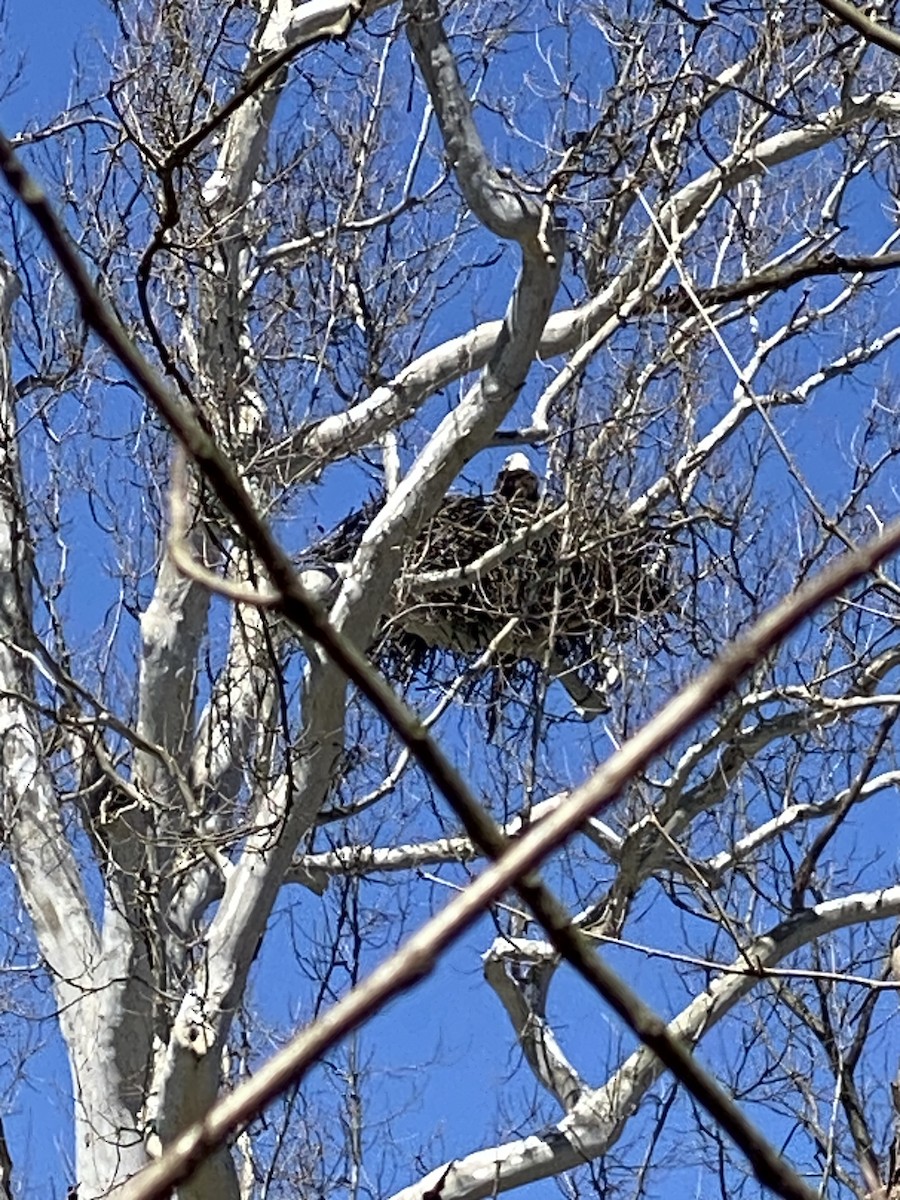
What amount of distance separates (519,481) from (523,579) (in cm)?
36

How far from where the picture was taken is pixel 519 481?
6816mm

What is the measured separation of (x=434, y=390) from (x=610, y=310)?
28.3 inches

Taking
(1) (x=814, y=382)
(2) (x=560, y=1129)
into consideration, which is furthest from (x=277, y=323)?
(2) (x=560, y=1129)

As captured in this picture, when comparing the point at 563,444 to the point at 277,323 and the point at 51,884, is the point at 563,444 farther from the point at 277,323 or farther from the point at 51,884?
the point at 51,884

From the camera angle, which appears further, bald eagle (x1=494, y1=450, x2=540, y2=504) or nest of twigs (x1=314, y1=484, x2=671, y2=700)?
bald eagle (x1=494, y1=450, x2=540, y2=504)

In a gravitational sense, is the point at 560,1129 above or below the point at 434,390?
below

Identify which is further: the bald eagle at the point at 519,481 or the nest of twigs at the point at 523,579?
the bald eagle at the point at 519,481

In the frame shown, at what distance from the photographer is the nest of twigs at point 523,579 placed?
6.30m

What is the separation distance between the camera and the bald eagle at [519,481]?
6715 mm

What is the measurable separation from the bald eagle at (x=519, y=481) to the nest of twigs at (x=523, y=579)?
4 cm

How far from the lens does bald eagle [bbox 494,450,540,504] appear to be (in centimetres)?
671

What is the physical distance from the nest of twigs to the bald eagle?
4cm

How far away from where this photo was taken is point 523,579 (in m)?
6.78

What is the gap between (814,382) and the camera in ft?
23.0
